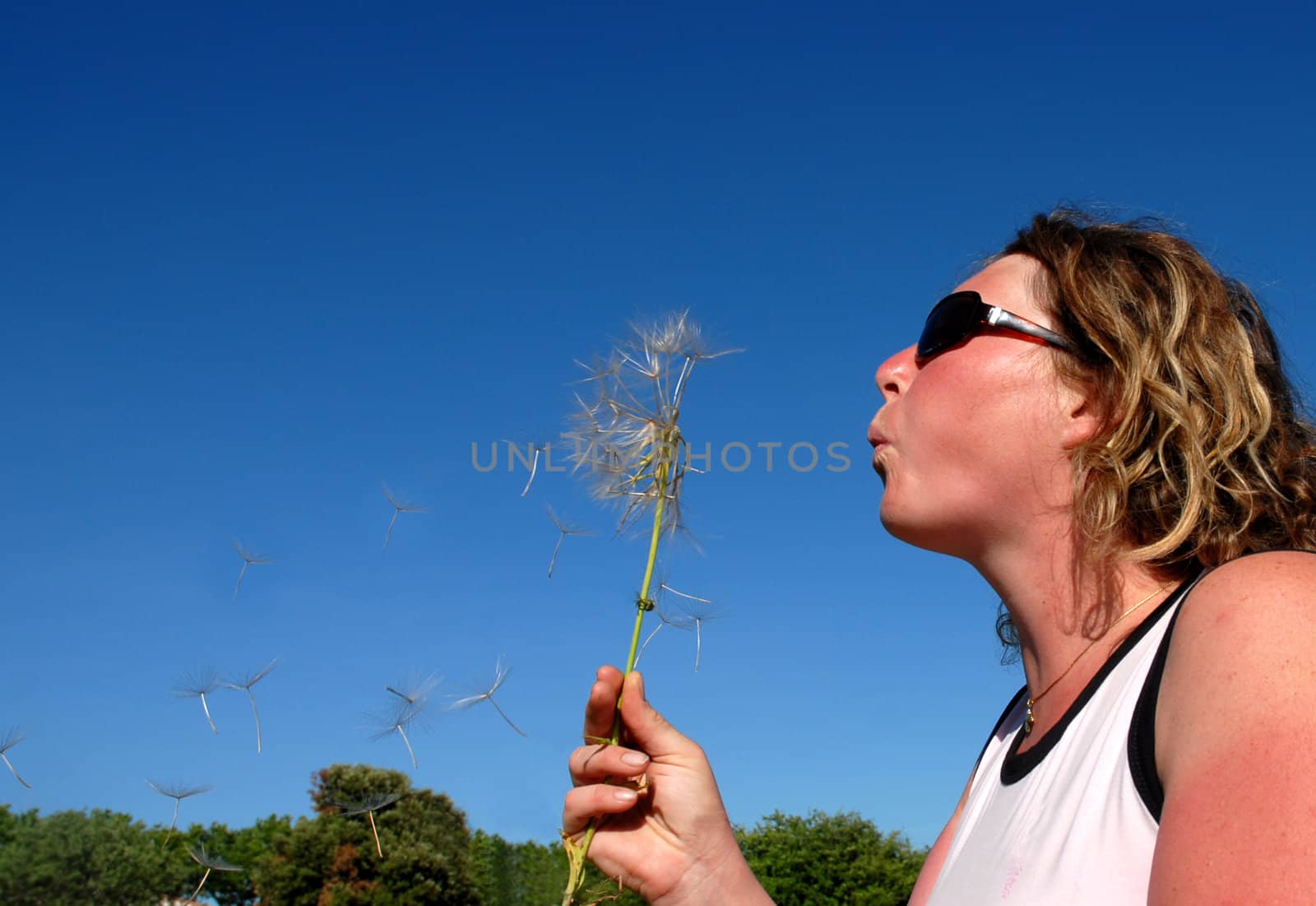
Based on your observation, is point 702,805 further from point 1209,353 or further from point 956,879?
point 1209,353

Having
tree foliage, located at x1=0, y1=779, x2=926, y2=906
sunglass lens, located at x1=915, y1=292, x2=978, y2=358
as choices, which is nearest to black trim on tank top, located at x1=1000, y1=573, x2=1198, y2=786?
sunglass lens, located at x1=915, y1=292, x2=978, y2=358

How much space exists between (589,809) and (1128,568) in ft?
4.72

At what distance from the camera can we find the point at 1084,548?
255 cm

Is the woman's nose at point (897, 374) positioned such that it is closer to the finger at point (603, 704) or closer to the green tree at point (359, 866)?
the finger at point (603, 704)

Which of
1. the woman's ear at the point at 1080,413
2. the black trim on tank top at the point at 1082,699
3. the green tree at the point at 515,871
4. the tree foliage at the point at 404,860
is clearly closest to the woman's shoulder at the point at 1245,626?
the black trim on tank top at the point at 1082,699

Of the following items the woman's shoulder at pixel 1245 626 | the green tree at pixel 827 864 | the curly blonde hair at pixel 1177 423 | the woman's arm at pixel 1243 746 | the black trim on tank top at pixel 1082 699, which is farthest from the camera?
the green tree at pixel 827 864

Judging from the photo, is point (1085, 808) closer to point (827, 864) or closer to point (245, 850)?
point (827, 864)

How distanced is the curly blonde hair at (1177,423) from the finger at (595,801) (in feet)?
4.20

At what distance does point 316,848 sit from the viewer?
2809 centimetres

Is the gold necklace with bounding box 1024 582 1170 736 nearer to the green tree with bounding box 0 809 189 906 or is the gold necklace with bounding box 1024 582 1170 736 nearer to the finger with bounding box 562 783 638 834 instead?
the finger with bounding box 562 783 638 834

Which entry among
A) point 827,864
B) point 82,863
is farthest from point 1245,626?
point 827,864

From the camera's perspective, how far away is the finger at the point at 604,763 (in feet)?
8.33

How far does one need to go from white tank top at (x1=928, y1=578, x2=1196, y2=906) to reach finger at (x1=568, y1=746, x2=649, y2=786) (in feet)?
2.59

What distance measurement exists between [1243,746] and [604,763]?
148cm
